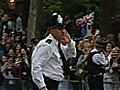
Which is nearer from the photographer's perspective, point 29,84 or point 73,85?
point 73,85

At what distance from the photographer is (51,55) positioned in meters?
8.38

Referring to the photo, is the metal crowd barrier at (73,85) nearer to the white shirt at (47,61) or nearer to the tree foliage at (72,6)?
the white shirt at (47,61)

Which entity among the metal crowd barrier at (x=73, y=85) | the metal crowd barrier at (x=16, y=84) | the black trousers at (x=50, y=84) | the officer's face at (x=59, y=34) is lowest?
the metal crowd barrier at (x=16, y=84)

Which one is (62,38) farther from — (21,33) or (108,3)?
(21,33)

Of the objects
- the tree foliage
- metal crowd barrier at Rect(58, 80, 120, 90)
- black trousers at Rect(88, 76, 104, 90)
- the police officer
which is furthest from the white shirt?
the tree foliage

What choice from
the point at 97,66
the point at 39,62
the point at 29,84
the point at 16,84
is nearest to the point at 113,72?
the point at 97,66

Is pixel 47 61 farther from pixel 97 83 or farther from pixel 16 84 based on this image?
pixel 16 84

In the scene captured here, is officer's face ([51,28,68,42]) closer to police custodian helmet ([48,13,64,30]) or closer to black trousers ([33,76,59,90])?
police custodian helmet ([48,13,64,30])

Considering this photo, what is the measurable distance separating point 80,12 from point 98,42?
47.8 feet

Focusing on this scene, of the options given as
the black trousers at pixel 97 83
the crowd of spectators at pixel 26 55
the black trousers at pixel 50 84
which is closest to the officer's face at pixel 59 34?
the black trousers at pixel 50 84

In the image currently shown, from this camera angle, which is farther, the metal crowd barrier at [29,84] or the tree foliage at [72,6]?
the tree foliage at [72,6]

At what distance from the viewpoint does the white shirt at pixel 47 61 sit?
8.22 meters

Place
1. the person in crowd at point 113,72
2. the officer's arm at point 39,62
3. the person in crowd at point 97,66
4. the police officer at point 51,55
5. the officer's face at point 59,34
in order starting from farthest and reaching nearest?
the person in crowd at point 113,72 → the person in crowd at point 97,66 → the officer's face at point 59,34 → the police officer at point 51,55 → the officer's arm at point 39,62

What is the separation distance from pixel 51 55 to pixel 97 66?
391cm
